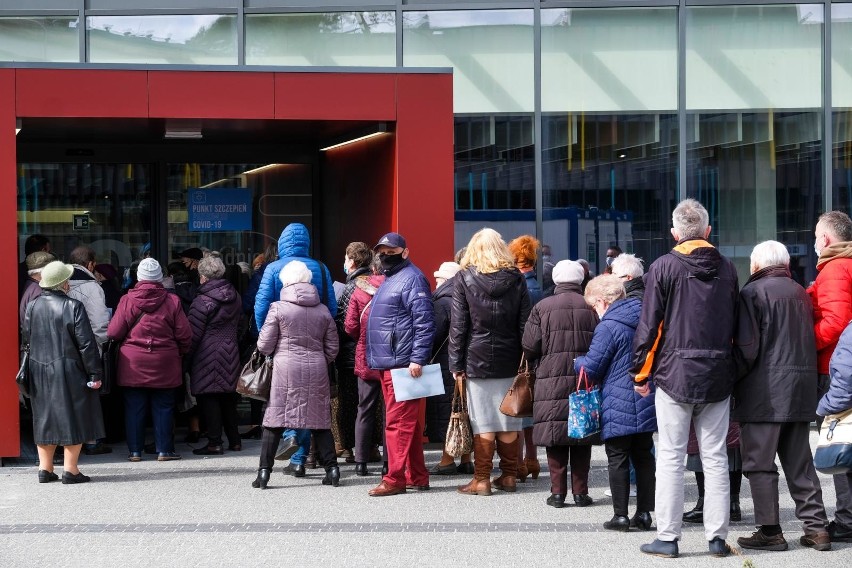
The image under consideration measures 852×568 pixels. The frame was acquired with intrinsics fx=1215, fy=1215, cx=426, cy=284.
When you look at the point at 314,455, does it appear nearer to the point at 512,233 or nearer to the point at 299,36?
the point at 512,233

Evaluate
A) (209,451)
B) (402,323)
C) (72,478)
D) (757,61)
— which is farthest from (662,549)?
(757,61)

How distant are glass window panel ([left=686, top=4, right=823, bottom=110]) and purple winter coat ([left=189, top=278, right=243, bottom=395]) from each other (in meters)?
5.80

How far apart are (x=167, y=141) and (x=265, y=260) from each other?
5.29 feet

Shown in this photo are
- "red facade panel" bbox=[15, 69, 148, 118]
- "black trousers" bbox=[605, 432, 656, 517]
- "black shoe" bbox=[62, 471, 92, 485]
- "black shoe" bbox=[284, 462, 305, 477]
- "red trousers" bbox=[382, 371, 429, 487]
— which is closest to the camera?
"black trousers" bbox=[605, 432, 656, 517]

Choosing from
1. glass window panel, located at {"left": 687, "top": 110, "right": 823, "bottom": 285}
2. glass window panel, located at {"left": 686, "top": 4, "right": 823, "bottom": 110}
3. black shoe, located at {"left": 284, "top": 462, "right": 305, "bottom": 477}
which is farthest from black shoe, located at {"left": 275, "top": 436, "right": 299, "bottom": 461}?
glass window panel, located at {"left": 686, "top": 4, "right": 823, "bottom": 110}

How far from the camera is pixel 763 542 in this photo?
7.13m

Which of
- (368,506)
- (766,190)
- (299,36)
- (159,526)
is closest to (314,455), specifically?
(368,506)

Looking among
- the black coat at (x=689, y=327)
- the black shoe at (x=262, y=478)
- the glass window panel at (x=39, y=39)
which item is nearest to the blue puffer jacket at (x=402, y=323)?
the black shoe at (x=262, y=478)

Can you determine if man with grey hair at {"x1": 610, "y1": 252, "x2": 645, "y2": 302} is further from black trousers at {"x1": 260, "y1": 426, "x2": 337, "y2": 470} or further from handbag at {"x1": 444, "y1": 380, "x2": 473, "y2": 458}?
black trousers at {"x1": 260, "y1": 426, "x2": 337, "y2": 470}

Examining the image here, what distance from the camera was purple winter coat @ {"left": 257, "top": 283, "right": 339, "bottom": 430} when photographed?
360 inches

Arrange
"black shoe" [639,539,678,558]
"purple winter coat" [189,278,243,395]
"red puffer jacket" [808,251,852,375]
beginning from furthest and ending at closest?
1. "purple winter coat" [189,278,243,395]
2. "red puffer jacket" [808,251,852,375]
3. "black shoe" [639,539,678,558]

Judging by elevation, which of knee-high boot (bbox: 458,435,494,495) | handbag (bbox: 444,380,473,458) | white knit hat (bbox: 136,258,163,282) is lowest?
knee-high boot (bbox: 458,435,494,495)

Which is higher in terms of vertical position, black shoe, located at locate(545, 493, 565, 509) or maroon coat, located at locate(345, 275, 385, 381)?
maroon coat, located at locate(345, 275, 385, 381)

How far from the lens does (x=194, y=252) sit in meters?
11.8
